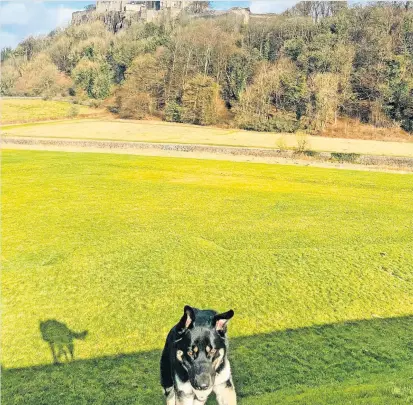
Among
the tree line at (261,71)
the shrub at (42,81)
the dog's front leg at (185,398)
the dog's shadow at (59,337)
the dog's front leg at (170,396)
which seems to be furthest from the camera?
the shrub at (42,81)

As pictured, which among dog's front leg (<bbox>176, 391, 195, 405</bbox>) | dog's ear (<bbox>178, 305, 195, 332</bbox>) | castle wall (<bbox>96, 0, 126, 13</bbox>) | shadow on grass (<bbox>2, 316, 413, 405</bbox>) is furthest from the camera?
castle wall (<bbox>96, 0, 126, 13</bbox>)

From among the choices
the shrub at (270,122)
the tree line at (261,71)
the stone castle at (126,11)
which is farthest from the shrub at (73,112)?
the stone castle at (126,11)

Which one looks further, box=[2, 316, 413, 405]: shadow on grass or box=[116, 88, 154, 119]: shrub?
box=[116, 88, 154, 119]: shrub

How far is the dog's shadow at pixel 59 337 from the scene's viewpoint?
896 centimetres

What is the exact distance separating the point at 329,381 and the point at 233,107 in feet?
263

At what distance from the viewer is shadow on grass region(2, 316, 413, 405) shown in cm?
763

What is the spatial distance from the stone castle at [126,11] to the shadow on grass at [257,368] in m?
137

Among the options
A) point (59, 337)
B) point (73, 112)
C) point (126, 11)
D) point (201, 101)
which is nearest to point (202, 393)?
point (59, 337)

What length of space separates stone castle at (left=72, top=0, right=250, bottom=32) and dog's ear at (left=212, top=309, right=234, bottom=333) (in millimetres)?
139820

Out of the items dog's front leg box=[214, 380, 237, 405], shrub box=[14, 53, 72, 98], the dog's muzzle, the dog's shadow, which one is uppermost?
shrub box=[14, 53, 72, 98]

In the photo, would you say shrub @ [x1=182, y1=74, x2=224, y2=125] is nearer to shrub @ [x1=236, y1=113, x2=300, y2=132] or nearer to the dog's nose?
shrub @ [x1=236, y1=113, x2=300, y2=132]

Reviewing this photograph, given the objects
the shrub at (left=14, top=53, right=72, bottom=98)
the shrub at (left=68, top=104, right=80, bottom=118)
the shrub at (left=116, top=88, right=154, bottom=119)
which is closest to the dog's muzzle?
the shrub at (left=116, top=88, right=154, bottom=119)

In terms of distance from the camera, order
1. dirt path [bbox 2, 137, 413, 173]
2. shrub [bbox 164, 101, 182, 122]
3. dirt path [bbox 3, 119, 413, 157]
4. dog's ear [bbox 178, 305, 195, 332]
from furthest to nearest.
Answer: shrub [bbox 164, 101, 182, 122] < dirt path [bbox 3, 119, 413, 157] < dirt path [bbox 2, 137, 413, 173] < dog's ear [bbox 178, 305, 195, 332]

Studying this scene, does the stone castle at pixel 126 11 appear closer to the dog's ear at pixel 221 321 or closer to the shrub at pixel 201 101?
the shrub at pixel 201 101
